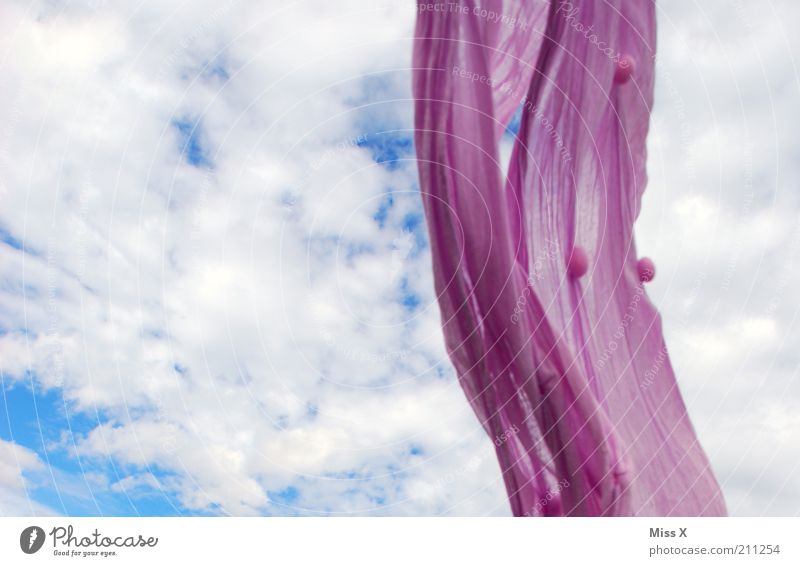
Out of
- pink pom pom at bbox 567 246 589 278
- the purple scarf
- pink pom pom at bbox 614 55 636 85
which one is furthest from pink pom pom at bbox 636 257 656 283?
pink pom pom at bbox 614 55 636 85

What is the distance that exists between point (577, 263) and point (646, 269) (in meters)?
0.67

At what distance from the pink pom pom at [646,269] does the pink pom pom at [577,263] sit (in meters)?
0.52

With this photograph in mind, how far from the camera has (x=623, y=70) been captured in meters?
6.26

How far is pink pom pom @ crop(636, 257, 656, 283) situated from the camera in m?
6.18

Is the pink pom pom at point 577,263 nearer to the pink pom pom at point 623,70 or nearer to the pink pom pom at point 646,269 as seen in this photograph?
the pink pom pom at point 646,269

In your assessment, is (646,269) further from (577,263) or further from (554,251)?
(554,251)

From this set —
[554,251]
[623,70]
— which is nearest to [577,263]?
[554,251]

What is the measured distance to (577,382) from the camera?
5516mm

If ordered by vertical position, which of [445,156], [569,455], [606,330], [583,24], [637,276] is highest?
[583,24]

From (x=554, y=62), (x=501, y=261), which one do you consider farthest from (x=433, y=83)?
(x=501, y=261)
